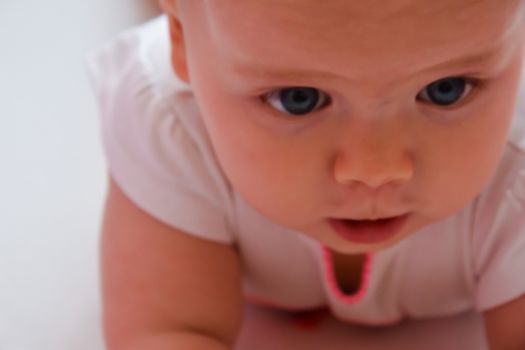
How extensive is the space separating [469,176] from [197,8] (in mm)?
142

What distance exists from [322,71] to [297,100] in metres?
0.04

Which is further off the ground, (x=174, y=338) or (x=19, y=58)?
(x=19, y=58)

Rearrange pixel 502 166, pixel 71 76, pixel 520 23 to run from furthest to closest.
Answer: pixel 71 76 < pixel 502 166 < pixel 520 23

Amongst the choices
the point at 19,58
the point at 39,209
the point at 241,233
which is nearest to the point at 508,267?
the point at 241,233

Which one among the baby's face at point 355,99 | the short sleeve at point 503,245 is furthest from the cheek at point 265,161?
the short sleeve at point 503,245

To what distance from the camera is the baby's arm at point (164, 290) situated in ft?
1.88

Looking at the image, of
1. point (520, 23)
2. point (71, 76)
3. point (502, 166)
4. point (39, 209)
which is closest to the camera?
point (520, 23)

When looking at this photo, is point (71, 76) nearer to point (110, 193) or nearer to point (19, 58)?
point (19, 58)

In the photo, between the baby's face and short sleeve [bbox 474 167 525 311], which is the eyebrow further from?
short sleeve [bbox 474 167 525 311]

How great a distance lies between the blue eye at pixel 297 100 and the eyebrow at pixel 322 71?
19 millimetres

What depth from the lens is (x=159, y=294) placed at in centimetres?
57

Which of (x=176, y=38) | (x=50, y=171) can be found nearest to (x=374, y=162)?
(x=176, y=38)

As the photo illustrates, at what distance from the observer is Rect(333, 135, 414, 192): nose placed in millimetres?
434

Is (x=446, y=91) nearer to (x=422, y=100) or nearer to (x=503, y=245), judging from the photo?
(x=422, y=100)
